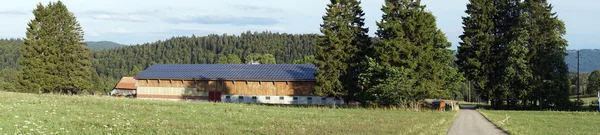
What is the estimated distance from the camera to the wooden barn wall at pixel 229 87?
2395 inches

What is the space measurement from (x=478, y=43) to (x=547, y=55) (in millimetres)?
6408

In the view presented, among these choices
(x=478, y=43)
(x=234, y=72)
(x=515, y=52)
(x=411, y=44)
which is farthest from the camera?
(x=234, y=72)

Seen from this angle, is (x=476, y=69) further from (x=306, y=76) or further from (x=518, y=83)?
(x=306, y=76)

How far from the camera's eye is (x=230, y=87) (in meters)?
64.3

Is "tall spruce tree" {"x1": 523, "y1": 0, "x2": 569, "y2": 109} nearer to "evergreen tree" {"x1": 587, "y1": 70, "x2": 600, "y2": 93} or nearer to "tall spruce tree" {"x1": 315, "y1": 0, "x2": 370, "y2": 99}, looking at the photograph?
"tall spruce tree" {"x1": 315, "y1": 0, "x2": 370, "y2": 99}

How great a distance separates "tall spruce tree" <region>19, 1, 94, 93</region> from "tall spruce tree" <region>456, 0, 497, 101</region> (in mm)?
45152

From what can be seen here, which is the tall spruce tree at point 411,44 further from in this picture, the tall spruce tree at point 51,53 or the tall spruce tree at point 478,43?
the tall spruce tree at point 51,53

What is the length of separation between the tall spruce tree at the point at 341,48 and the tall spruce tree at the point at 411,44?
3.01 metres

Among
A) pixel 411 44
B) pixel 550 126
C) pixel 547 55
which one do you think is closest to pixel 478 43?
pixel 547 55

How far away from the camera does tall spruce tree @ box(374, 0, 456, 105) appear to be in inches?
1661

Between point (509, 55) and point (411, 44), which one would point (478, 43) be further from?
point (411, 44)

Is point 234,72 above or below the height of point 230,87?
above

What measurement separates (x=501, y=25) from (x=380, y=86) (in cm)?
1973

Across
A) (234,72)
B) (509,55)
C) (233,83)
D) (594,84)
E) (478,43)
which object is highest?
(478,43)
